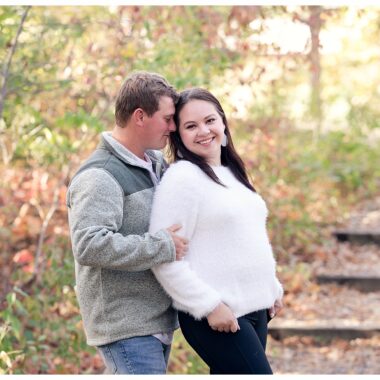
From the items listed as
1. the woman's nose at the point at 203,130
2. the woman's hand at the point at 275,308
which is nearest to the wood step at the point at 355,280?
the woman's hand at the point at 275,308

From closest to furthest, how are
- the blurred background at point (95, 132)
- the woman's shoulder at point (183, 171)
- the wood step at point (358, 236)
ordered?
the woman's shoulder at point (183, 171) < the blurred background at point (95, 132) < the wood step at point (358, 236)

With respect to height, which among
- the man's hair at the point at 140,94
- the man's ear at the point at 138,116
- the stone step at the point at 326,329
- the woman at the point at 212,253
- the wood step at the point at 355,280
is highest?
the man's hair at the point at 140,94

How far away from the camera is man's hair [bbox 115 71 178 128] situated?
8.70 feet

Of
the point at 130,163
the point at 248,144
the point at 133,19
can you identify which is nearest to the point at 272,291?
the point at 130,163

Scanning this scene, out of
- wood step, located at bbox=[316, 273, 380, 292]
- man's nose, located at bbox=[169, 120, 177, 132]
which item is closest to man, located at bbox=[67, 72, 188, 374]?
man's nose, located at bbox=[169, 120, 177, 132]

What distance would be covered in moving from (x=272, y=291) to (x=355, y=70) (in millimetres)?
10476

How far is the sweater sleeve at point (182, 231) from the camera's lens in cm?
256

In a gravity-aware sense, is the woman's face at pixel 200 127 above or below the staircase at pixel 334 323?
above

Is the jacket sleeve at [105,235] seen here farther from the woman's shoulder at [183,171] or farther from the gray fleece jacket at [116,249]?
the woman's shoulder at [183,171]

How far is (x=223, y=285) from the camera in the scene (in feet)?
8.66

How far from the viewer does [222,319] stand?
2.56 metres

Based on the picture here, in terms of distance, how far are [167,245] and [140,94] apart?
563 millimetres

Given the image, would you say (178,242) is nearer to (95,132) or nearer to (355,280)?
(95,132)

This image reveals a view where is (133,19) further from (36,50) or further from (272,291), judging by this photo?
(272,291)
